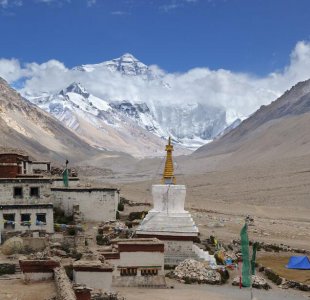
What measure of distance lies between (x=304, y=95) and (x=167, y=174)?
110636 mm

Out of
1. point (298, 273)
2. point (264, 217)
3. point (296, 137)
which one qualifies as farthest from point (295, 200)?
point (296, 137)

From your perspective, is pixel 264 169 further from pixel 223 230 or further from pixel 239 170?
pixel 223 230

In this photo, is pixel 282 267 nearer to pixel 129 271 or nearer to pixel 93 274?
pixel 129 271

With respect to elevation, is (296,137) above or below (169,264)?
above

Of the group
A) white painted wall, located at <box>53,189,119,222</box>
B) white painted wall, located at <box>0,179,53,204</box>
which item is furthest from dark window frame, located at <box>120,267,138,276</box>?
white painted wall, located at <box>53,189,119,222</box>

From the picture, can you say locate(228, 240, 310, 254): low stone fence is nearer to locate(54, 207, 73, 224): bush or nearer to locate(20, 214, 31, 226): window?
locate(54, 207, 73, 224): bush

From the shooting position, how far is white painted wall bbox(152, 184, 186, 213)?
838 inches

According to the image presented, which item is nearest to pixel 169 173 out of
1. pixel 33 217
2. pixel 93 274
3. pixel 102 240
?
pixel 102 240

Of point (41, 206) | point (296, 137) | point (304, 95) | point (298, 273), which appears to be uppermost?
point (304, 95)

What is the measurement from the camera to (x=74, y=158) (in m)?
132

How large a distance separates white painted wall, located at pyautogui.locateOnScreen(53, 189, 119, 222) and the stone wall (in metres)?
15.8

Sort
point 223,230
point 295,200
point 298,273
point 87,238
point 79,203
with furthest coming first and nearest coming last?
point 295,200, point 223,230, point 79,203, point 87,238, point 298,273

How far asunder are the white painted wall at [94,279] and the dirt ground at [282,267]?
7.88m

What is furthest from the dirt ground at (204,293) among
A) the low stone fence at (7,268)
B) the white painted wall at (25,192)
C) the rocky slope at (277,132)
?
the rocky slope at (277,132)
